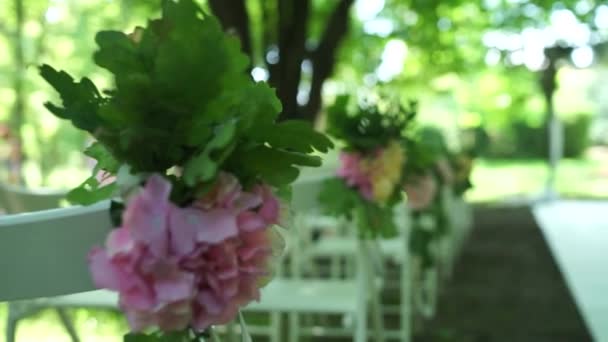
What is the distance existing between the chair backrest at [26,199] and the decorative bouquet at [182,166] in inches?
49.5

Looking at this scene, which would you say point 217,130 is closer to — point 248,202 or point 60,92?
point 248,202

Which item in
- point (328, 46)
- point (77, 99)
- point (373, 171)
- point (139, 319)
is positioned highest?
point (328, 46)

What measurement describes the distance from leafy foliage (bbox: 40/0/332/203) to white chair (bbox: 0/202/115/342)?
0.11m

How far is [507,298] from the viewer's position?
427 centimetres

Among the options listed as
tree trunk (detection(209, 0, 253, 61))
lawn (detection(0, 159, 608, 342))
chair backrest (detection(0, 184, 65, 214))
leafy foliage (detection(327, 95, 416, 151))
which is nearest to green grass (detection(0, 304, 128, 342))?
lawn (detection(0, 159, 608, 342))

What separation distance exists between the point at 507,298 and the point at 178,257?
3696 millimetres

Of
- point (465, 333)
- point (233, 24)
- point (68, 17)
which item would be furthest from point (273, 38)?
point (68, 17)

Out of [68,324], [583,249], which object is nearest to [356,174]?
[68,324]

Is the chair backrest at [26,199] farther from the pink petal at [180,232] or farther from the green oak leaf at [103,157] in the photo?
the pink petal at [180,232]

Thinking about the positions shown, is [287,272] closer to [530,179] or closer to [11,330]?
[11,330]

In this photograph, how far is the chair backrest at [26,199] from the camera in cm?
210

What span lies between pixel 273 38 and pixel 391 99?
158cm

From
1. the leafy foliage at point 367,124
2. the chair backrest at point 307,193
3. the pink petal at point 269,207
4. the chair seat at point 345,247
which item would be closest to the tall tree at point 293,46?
the chair seat at point 345,247

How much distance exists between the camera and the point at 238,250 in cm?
85
